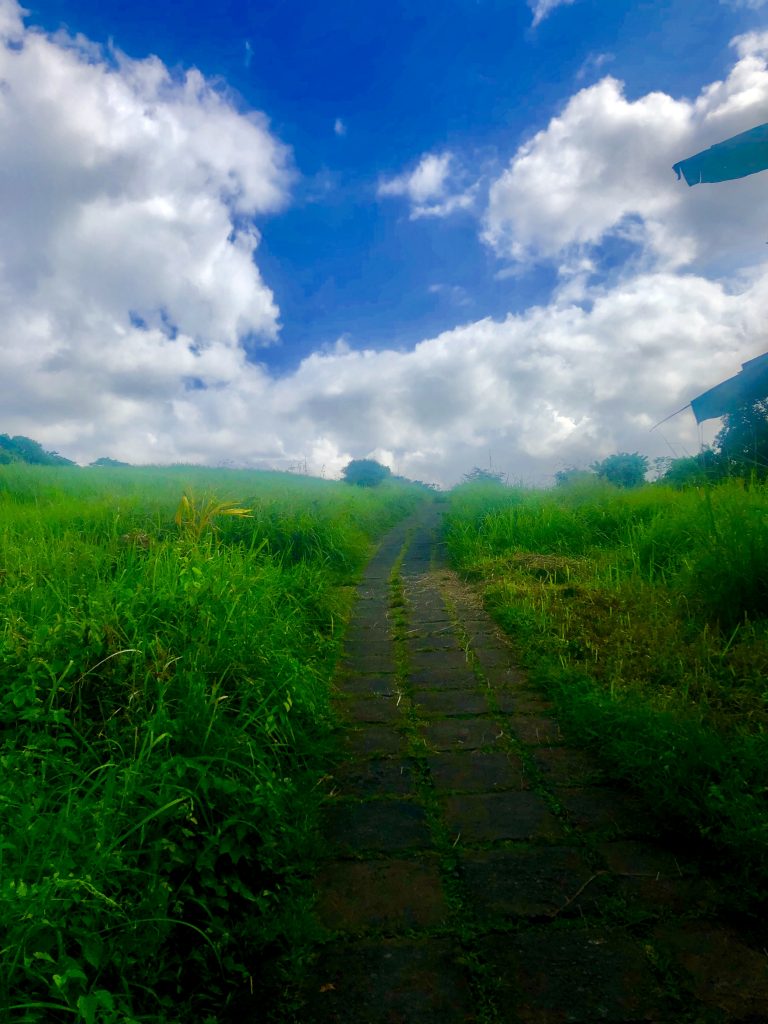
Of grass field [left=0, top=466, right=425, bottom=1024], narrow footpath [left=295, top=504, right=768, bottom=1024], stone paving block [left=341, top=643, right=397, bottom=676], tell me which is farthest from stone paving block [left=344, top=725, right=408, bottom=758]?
stone paving block [left=341, top=643, right=397, bottom=676]

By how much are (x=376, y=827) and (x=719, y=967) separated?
1188 millimetres

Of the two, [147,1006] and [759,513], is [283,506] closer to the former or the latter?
[759,513]

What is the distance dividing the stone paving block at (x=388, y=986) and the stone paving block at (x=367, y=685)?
193 centimetres

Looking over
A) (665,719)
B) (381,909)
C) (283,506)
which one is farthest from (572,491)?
(381,909)

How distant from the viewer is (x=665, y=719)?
9.21ft

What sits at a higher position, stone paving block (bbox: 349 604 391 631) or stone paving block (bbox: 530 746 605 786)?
stone paving block (bbox: 349 604 391 631)

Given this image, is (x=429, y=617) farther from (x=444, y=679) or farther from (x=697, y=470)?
(x=697, y=470)

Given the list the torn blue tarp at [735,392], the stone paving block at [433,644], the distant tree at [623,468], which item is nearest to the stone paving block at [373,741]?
the stone paving block at [433,644]

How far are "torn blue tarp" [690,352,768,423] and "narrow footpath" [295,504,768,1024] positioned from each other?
1712mm

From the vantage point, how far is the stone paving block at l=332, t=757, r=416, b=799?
2.64m

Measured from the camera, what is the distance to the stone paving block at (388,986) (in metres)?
1.58

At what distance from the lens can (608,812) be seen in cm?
245

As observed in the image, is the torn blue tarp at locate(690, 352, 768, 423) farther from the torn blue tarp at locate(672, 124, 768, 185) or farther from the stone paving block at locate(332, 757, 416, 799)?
the stone paving block at locate(332, 757, 416, 799)

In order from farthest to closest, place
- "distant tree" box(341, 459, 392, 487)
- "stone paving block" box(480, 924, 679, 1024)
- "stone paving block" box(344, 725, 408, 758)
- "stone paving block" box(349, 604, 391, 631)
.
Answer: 1. "distant tree" box(341, 459, 392, 487)
2. "stone paving block" box(349, 604, 391, 631)
3. "stone paving block" box(344, 725, 408, 758)
4. "stone paving block" box(480, 924, 679, 1024)
